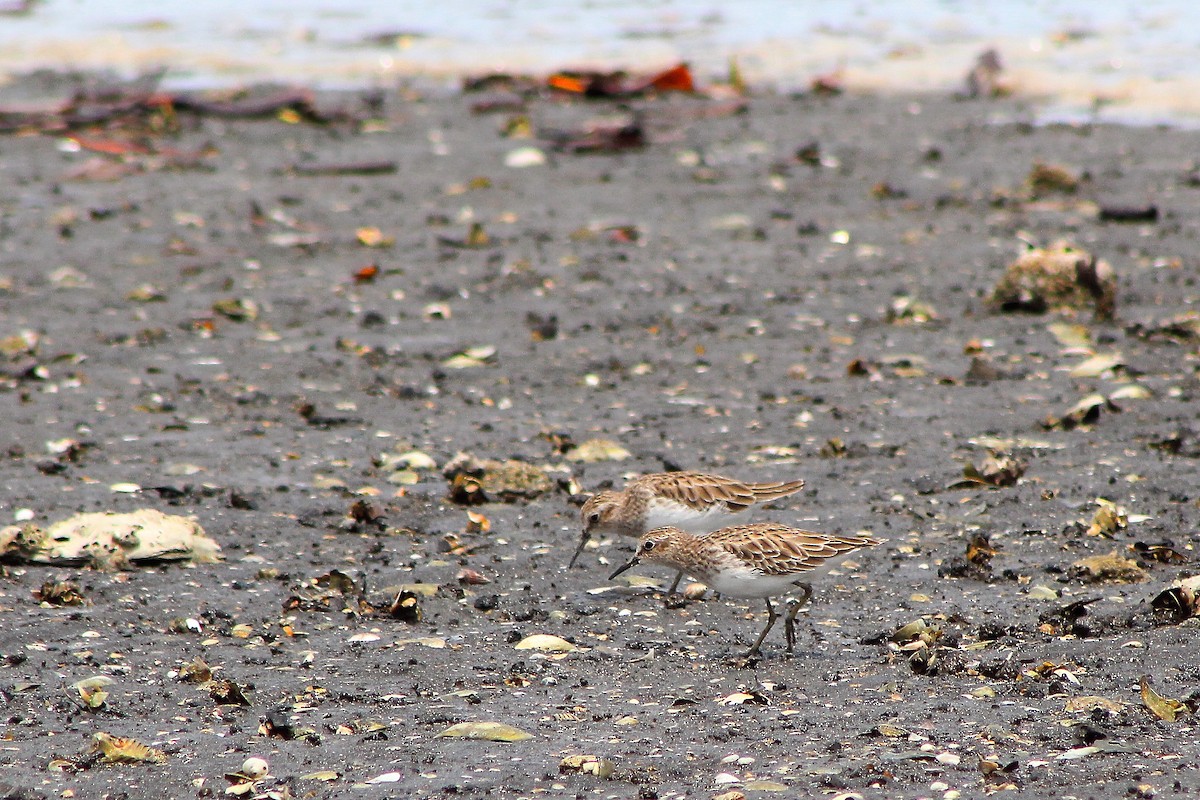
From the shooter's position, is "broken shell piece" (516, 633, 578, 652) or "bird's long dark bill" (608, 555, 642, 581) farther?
"bird's long dark bill" (608, 555, 642, 581)

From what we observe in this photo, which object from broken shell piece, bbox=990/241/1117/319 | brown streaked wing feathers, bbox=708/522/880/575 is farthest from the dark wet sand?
brown streaked wing feathers, bbox=708/522/880/575

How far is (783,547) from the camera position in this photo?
5.50 metres

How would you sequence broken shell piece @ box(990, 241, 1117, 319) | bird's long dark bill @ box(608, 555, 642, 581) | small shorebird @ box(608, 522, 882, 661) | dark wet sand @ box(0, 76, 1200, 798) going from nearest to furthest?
dark wet sand @ box(0, 76, 1200, 798) → small shorebird @ box(608, 522, 882, 661) → bird's long dark bill @ box(608, 555, 642, 581) → broken shell piece @ box(990, 241, 1117, 319)

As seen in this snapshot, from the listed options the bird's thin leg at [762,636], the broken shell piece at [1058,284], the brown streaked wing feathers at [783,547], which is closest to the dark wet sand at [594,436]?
the bird's thin leg at [762,636]

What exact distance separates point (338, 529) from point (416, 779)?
8.10 ft

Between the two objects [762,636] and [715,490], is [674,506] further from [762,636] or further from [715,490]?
[762,636]

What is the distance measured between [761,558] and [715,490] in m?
0.97

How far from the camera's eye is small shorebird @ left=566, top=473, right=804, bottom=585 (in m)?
6.40

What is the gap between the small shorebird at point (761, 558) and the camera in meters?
5.46

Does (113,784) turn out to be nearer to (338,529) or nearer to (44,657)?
(44,657)

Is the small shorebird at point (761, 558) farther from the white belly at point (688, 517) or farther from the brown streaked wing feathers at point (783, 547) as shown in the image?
the white belly at point (688, 517)

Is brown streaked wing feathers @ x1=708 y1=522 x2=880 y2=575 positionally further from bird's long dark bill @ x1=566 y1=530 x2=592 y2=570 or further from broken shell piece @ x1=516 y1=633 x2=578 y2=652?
bird's long dark bill @ x1=566 y1=530 x2=592 y2=570

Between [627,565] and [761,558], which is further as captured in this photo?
[627,565]

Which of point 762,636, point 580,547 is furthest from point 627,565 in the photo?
point 762,636
